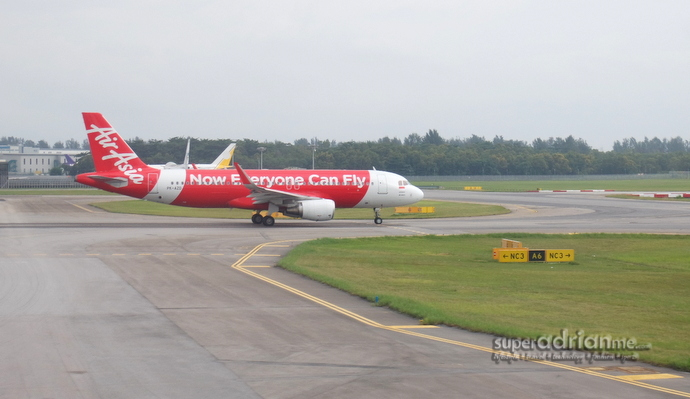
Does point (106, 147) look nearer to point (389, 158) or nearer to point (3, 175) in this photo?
point (3, 175)

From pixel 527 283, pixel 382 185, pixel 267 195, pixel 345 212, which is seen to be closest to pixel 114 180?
pixel 267 195

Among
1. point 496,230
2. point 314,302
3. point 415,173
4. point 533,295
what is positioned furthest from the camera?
point 415,173

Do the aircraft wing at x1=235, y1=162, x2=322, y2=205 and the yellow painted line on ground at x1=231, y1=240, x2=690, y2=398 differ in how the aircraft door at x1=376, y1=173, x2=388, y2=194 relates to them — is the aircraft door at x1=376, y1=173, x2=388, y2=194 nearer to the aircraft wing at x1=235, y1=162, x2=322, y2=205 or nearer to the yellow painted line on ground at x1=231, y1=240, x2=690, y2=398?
the aircraft wing at x1=235, y1=162, x2=322, y2=205

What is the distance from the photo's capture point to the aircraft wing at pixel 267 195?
45.0 meters

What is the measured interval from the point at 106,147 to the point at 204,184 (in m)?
6.99

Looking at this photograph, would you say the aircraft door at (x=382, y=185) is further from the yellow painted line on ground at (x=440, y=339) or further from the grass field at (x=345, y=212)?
the yellow painted line on ground at (x=440, y=339)

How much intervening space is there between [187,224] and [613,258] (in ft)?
92.0

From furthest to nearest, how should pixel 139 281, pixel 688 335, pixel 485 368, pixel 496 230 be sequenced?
pixel 496 230 → pixel 139 281 → pixel 688 335 → pixel 485 368

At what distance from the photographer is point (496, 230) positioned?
147 feet

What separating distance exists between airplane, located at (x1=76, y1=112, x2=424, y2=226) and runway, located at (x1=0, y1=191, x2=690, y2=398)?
15.9 metres

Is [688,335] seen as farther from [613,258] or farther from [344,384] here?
[613,258]

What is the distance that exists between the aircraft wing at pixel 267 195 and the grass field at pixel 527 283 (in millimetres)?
9631

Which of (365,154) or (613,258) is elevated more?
(365,154)

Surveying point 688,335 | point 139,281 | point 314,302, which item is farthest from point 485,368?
point 139,281
